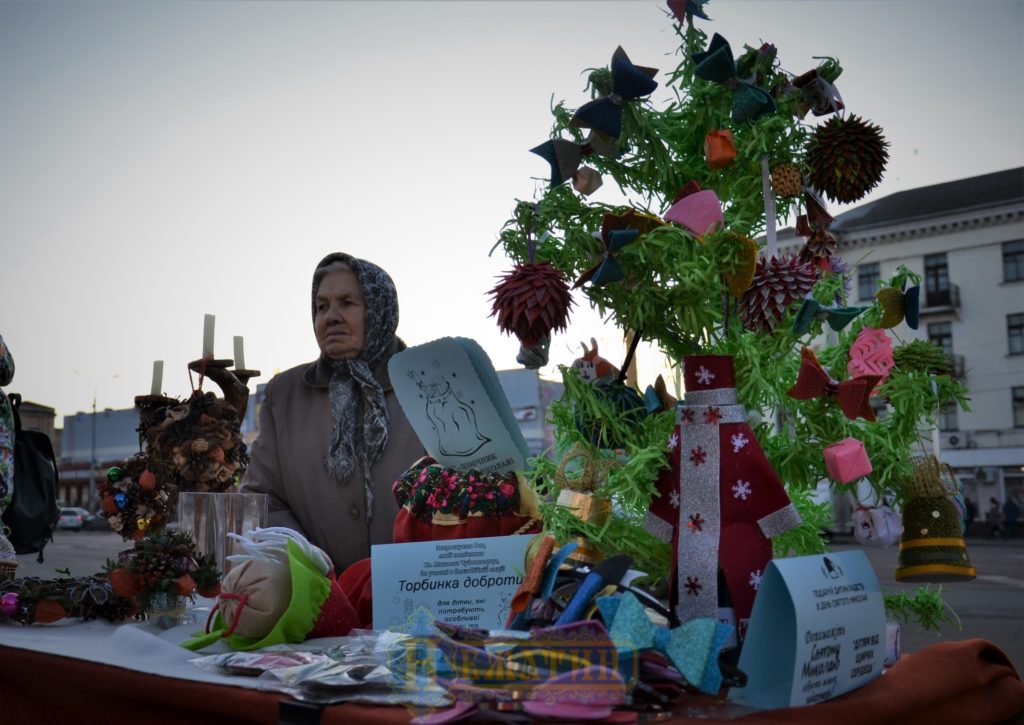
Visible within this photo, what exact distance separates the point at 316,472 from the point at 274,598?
38.4 inches

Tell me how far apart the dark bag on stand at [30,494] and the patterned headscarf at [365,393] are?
97 centimetres

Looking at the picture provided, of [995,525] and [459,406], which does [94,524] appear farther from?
[459,406]

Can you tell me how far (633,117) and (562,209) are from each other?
19 cm

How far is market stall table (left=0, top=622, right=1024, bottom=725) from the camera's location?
1.02 meters

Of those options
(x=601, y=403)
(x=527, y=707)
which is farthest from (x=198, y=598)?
(x=527, y=707)

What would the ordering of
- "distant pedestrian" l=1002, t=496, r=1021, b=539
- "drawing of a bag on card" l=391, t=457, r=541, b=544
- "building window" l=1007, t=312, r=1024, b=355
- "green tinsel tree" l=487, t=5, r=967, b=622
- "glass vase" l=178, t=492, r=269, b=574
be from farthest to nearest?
"building window" l=1007, t=312, r=1024, b=355
"distant pedestrian" l=1002, t=496, r=1021, b=539
"glass vase" l=178, t=492, r=269, b=574
"drawing of a bag on card" l=391, t=457, r=541, b=544
"green tinsel tree" l=487, t=5, r=967, b=622

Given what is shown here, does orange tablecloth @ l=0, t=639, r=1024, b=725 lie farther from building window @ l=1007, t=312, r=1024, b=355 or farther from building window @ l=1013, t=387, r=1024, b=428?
building window @ l=1007, t=312, r=1024, b=355

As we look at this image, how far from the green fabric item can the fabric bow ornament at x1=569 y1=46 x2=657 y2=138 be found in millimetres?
830

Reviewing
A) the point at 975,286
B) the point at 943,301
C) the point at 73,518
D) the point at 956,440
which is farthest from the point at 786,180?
the point at 73,518

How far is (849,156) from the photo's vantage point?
147cm

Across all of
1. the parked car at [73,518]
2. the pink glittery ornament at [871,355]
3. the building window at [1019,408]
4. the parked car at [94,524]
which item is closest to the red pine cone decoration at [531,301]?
the pink glittery ornament at [871,355]

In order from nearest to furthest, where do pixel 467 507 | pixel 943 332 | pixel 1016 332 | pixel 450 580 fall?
pixel 450 580 → pixel 467 507 → pixel 1016 332 → pixel 943 332

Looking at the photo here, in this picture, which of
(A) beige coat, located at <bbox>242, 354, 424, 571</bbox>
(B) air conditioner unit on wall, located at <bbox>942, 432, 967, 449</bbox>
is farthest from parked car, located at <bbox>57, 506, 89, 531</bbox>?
(A) beige coat, located at <bbox>242, 354, 424, 571</bbox>

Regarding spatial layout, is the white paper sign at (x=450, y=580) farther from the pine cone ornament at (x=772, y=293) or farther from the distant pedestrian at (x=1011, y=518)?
the distant pedestrian at (x=1011, y=518)
